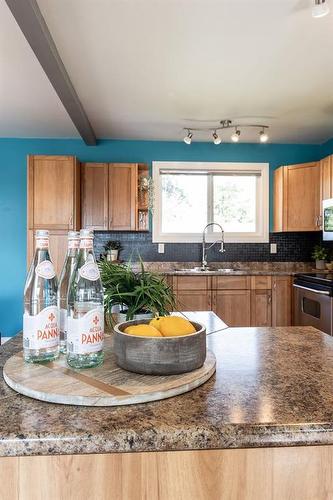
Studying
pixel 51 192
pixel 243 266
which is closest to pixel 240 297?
pixel 243 266

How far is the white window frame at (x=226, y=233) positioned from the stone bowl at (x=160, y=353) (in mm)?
3803

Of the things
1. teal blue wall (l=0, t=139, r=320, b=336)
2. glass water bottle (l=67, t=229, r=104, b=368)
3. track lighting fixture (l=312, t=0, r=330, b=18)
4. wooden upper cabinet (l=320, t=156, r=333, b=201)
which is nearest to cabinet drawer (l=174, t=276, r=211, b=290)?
wooden upper cabinet (l=320, t=156, r=333, b=201)

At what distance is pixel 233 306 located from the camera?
13.0 ft

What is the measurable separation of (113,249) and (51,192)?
97cm

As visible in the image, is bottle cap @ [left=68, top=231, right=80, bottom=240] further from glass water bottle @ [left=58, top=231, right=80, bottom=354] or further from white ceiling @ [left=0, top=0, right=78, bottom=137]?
white ceiling @ [left=0, top=0, right=78, bottom=137]

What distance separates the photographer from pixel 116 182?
13.7 ft

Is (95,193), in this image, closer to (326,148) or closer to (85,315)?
(326,148)

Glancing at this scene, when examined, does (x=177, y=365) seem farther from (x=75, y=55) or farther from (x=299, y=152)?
(x=299, y=152)

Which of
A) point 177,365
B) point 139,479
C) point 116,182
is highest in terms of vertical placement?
point 116,182

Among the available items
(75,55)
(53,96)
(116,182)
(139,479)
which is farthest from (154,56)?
(139,479)

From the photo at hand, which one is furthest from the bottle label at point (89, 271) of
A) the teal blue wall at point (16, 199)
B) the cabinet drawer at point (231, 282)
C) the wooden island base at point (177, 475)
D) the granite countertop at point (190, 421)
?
the teal blue wall at point (16, 199)

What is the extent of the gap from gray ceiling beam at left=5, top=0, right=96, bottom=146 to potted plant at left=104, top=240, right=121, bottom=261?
1516 millimetres

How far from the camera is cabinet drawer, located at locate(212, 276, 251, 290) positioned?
3.92 m

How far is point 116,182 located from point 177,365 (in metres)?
3.65
